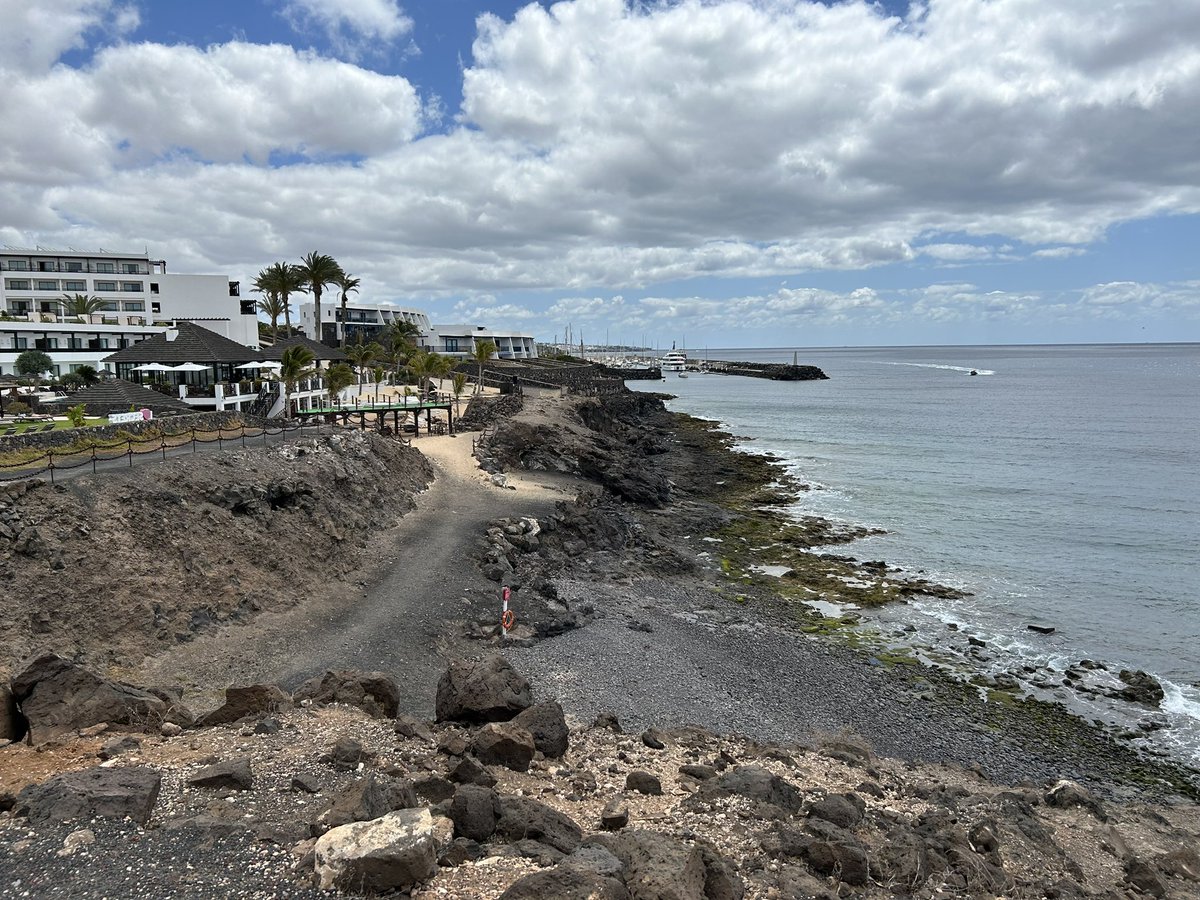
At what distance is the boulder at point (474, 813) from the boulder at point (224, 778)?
300cm

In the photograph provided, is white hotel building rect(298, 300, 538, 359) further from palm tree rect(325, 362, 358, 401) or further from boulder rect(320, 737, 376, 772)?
boulder rect(320, 737, 376, 772)

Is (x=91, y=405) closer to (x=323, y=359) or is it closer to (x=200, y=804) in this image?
(x=323, y=359)

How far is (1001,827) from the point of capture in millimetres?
13070

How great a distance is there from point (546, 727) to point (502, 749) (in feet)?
4.16

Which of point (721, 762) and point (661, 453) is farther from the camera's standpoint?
point (661, 453)

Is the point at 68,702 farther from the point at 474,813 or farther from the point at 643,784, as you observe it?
the point at 643,784

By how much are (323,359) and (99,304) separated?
30855mm

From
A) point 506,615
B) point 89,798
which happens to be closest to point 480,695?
point 89,798

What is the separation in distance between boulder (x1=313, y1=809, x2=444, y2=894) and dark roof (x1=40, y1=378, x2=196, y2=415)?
31023 millimetres

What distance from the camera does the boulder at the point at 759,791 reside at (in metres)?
12.1

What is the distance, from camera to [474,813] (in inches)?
376

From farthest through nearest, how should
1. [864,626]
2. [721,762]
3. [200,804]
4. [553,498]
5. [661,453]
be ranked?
[661,453] → [553,498] → [864,626] → [721,762] → [200,804]

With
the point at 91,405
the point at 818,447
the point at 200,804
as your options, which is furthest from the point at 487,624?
the point at 818,447

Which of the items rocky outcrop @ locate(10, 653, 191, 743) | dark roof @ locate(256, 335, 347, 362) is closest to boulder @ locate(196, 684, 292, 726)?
rocky outcrop @ locate(10, 653, 191, 743)
